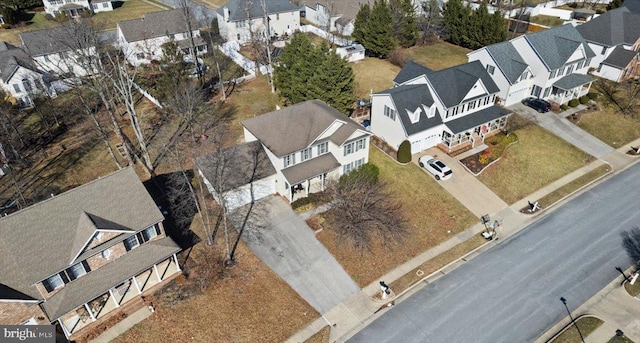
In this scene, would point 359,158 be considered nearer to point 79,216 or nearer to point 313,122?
point 313,122

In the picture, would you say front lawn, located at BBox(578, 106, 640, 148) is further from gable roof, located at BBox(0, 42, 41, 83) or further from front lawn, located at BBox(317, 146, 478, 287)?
gable roof, located at BBox(0, 42, 41, 83)

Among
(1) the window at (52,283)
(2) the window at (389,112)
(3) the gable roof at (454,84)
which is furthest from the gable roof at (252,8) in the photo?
(1) the window at (52,283)

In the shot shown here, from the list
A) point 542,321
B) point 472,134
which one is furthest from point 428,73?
point 542,321

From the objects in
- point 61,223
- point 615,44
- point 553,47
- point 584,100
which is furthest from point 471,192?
point 615,44

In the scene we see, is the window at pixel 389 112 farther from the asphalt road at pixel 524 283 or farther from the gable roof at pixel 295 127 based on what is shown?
the asphalt road at pixel 524 283

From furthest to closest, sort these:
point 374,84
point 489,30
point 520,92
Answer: point 489,30 → point 374,84 → point 520,92

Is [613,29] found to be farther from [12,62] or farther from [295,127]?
[12,62]
